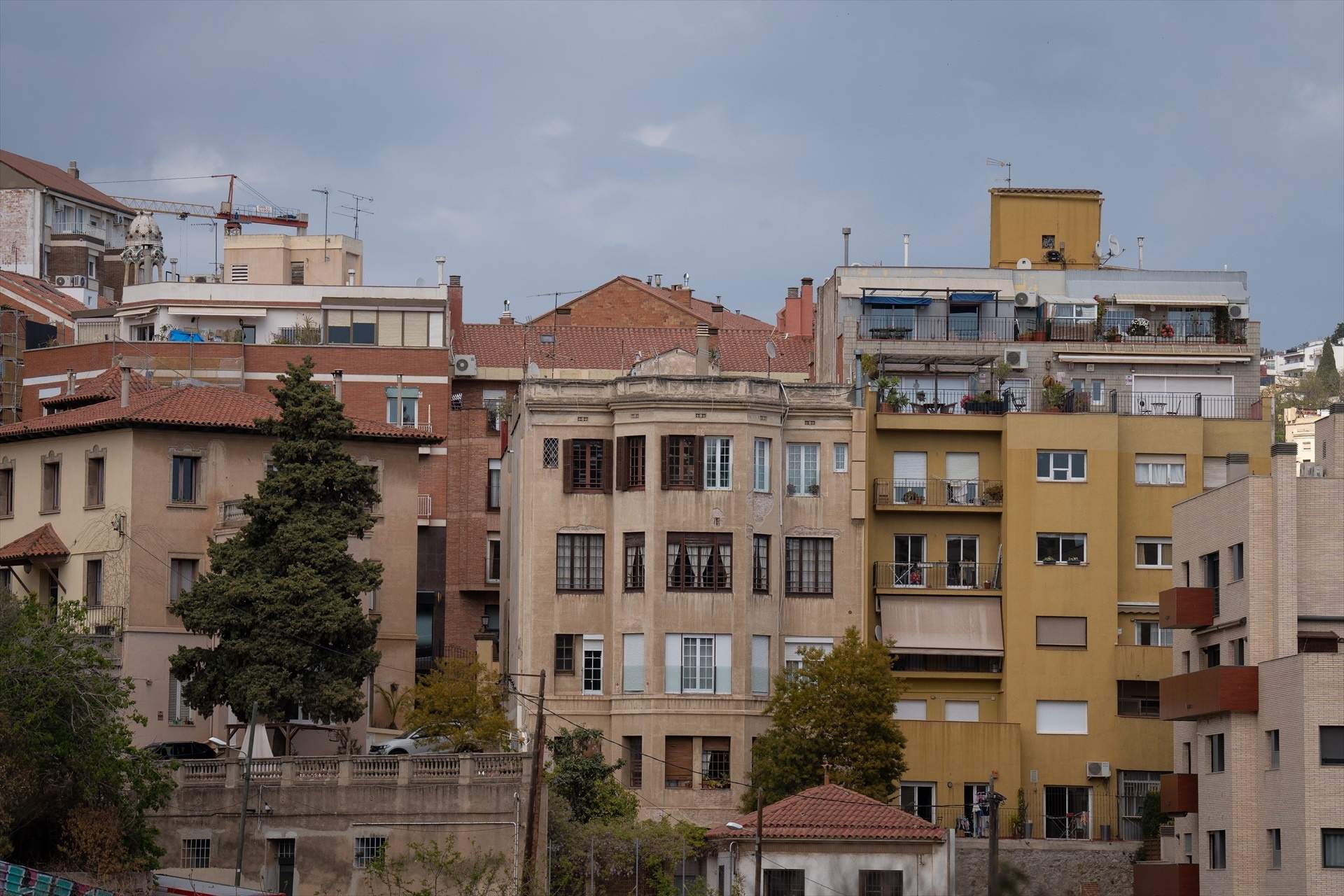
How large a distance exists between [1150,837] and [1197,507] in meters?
10.5

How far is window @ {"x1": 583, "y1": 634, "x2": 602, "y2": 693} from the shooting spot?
74.3 metres

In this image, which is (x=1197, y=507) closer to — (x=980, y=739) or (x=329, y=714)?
(x=980, y=739)

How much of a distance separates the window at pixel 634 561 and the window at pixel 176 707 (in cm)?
1364

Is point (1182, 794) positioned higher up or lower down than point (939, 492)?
lower down

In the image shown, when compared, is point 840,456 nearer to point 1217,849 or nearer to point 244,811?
point 1217,849

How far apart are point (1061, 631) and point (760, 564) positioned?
978 centimetres

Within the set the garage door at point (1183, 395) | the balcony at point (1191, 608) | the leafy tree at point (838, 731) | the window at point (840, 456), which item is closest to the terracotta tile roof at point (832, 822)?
the leafy tree at point (838, 731)

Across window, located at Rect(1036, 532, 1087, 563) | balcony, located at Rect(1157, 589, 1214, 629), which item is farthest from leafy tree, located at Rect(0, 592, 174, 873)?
window, located at Rect(1036, 532, 1087, 563)

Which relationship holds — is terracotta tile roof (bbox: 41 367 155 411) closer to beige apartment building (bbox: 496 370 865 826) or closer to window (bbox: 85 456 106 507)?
window (bbox: 85 456 106 507)

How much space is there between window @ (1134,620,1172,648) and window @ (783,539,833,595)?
9.80 metres

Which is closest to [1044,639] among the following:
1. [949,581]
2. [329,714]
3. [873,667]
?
[949,581]

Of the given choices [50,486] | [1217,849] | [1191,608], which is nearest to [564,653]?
[50,486]

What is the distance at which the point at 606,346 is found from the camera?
322 ft

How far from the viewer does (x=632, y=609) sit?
74.1 m
